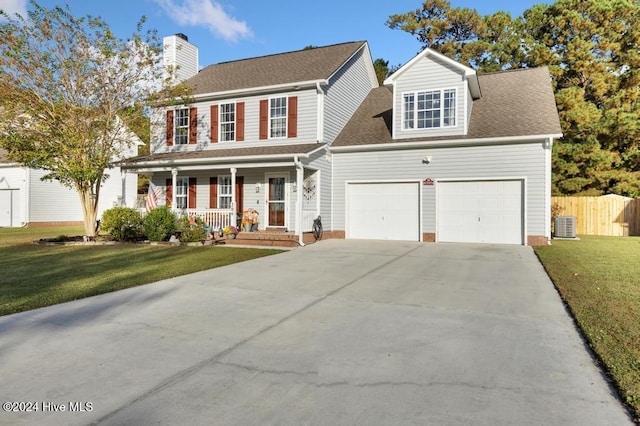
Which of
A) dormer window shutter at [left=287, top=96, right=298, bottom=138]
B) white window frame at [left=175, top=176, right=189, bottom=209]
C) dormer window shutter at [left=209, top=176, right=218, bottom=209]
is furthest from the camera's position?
white window frame at [left=175, top=176, right=189, bottom=209]

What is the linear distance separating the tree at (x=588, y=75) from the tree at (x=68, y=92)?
63.0 feet

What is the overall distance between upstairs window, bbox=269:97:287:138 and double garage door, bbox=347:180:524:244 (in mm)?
3470

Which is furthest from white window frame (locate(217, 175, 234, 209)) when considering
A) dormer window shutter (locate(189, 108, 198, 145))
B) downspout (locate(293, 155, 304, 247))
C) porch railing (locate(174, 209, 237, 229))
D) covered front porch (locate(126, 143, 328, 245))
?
downspout (locate(293, 155, 304, 247))

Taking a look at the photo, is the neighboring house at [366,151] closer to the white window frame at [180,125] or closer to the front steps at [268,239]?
the white window frame at [180,125]

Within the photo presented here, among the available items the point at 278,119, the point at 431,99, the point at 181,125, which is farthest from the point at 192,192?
the point at 431,99

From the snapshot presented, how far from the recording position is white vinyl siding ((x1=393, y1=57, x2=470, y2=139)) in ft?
46.2

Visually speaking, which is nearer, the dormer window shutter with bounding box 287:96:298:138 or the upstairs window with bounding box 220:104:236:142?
the dormer window shutter with bounding box 287:96:298:138

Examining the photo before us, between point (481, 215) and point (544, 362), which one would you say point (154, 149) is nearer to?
point (481, 215)

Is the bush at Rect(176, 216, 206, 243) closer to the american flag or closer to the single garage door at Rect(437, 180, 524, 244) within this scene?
the american flag

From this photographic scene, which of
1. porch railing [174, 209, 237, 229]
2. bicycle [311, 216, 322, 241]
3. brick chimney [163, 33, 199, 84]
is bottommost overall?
bicycle [311, 216, 322, 241]

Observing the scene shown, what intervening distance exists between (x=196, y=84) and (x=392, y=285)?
47.7 feet

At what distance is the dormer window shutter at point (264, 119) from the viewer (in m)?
15.7

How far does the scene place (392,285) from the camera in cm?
696

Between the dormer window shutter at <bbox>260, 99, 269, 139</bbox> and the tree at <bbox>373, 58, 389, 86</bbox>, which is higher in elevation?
the tree at <bbox>373, 58, 389, 86</bbox>
